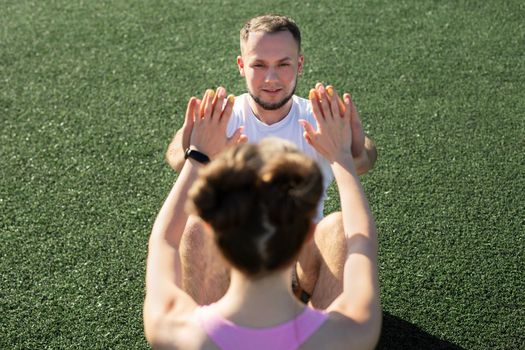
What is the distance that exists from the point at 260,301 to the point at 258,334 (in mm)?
93

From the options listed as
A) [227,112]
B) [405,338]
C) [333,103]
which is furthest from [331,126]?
[405,338]

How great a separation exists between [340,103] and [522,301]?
1559 millimetres

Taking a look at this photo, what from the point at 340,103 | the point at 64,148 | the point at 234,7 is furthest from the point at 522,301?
the point at 234,7

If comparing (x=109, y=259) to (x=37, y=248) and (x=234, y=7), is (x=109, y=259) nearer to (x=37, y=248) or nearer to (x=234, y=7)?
(x=37, y=248)

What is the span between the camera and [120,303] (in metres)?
3.14

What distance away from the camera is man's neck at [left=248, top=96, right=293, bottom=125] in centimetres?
299

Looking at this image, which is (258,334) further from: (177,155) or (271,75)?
(271,75)

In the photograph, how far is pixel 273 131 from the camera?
3.01 metres

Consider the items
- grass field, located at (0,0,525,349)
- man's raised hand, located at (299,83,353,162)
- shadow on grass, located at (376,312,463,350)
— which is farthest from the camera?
grass field, located at (0,0,525,349)

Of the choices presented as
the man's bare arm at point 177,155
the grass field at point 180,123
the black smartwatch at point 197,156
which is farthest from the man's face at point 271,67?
the grass field at point 180,123

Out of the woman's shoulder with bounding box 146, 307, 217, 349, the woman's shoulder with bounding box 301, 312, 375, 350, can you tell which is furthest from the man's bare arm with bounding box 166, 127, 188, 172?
the woman's shoulder with bounding box 301, 312, 375, 350

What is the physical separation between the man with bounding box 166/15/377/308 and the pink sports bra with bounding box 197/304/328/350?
418 millimetres

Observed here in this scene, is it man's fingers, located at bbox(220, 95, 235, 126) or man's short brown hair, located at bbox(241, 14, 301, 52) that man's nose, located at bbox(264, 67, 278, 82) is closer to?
man's short brown hair, located at bbox(241, 14, 301, 52)

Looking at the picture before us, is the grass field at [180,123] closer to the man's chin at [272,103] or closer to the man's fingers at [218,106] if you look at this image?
the man's chin at [272,103]
